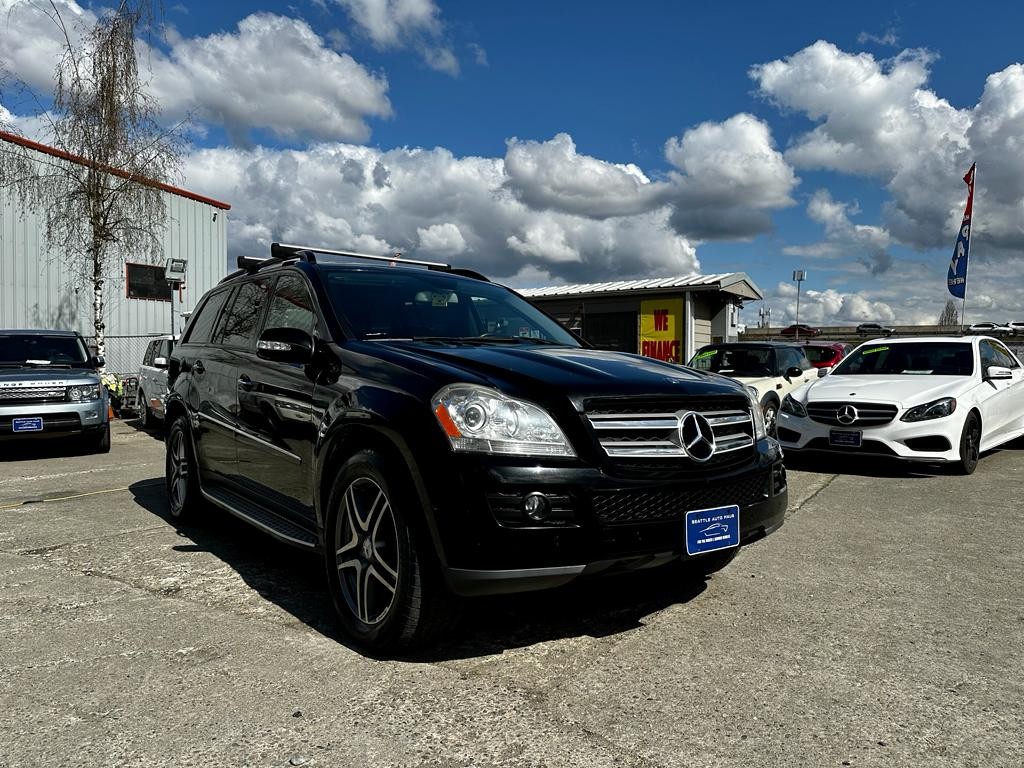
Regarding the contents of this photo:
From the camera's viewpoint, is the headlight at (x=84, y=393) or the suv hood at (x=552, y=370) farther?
the headlight at (x=84, y=393)

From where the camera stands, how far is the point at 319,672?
2873mm

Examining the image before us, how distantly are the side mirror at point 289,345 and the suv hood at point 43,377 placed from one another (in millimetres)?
7080

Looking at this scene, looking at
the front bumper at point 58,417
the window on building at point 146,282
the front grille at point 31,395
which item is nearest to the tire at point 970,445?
the front bumper at point 58,417

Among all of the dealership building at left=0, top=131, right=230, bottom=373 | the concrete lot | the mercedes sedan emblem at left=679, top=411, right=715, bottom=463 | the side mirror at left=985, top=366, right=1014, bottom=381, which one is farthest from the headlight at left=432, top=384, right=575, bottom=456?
the dealership building at left=0, top=131, right=230, bottom=373

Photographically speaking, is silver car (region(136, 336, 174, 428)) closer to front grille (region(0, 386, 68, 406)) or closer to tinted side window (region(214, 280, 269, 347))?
front grille (region(0, 386, 68, 406))

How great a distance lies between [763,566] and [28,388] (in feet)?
28.3

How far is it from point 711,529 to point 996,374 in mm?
7082

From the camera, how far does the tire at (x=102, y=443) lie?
9.76 m

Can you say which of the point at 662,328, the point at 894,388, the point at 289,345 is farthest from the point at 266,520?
the point at 662,328

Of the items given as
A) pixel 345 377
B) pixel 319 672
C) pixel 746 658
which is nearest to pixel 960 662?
pixel 746 658

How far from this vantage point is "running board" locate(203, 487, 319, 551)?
11.7ft

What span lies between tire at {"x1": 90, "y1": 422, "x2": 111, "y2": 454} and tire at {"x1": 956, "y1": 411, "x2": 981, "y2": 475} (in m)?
9.82

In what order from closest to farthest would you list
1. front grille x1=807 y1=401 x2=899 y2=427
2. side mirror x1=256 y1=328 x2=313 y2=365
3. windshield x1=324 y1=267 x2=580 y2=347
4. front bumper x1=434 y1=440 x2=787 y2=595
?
front bumper x1=434 y1=440 x2=787 y2=595 < side mirror x1=256 y1=328 x2=313 y2=365 < windshield x1=324 y1=267 x2=580 y2=347 < front grille x1=807 y1=401 x2=899 y2=427

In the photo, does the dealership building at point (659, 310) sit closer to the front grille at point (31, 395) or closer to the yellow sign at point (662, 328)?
the yellow sign at point (662, 328)
